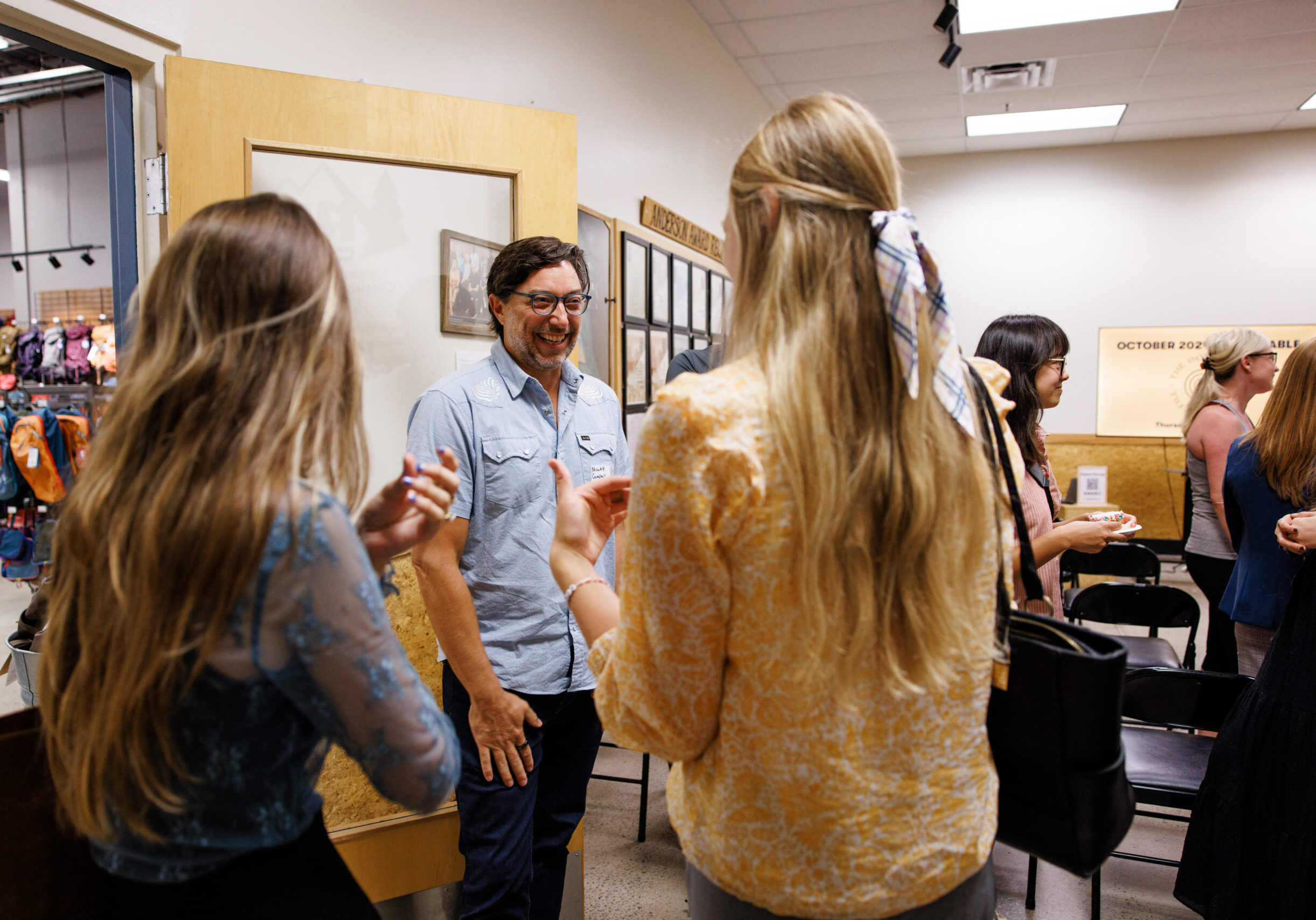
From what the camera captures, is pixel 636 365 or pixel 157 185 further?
pixel 636 365

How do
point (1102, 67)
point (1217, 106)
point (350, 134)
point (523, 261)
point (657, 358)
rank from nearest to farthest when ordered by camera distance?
point (523, 261) → point (350, 134) → point (657, 358) → point (1102, 67) → point (1217, 106)

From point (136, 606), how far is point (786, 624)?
607mm

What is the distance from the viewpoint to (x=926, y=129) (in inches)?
265

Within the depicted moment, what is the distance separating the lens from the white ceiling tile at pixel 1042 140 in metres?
6.80

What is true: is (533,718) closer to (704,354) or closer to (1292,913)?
(704,354)

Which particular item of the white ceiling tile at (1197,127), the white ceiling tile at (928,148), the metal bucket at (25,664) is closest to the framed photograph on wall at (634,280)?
the metal bucket at (25,664)

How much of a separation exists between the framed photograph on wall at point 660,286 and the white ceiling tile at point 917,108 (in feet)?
8.97

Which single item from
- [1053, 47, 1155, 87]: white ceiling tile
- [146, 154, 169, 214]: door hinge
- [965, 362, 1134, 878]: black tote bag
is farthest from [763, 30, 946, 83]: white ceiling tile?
[965, 362, 1134, 878]: black tote bag

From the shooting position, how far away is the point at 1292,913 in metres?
1.79

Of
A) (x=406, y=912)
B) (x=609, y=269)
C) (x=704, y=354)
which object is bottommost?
(x=406, y=912)

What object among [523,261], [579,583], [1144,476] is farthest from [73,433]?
[1144,476]

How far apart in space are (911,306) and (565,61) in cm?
282

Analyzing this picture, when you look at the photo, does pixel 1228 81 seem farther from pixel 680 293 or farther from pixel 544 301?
pixel 544 301

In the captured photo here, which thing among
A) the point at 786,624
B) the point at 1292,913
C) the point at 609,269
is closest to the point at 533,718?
the point at 786,624
